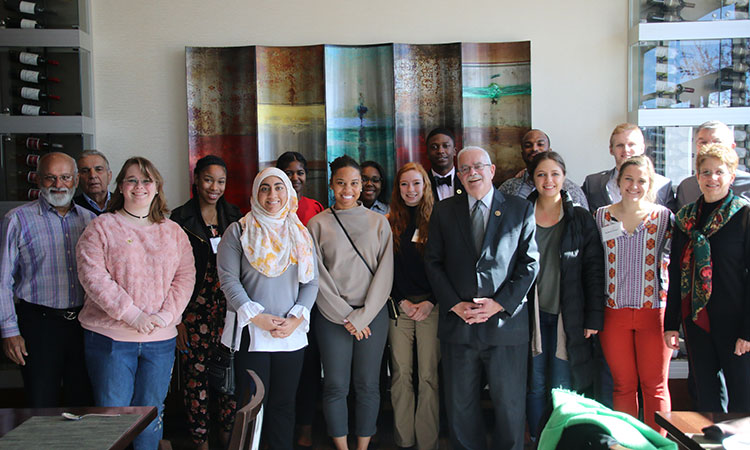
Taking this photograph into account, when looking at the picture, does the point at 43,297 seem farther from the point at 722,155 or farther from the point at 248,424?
the point at 722,155

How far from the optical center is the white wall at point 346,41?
4.55 meters

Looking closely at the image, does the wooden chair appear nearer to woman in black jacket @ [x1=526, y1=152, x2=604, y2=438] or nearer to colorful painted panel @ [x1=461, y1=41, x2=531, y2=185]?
woman in black jacket @ [x1=526, y1=152, x2=604, y2=438]

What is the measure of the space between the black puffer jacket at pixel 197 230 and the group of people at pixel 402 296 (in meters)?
0.02

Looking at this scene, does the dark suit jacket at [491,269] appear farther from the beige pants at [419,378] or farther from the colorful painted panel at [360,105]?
the colorful painted panel at [360,105]

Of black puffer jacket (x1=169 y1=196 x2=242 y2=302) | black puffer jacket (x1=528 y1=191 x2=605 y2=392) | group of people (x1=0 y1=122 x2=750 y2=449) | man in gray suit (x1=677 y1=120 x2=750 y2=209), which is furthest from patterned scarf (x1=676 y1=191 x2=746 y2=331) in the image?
black puffer jacket (x1=169 y1=196 x2=242 y2=302)

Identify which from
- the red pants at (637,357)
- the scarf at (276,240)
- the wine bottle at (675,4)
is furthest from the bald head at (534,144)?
the scarf at (276,240)

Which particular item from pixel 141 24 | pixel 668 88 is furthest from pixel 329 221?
pixel 668 88

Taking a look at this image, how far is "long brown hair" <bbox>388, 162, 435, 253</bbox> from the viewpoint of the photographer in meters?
3.29

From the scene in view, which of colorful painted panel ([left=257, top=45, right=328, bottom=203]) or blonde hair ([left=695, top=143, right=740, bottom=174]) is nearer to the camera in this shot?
blonde hair ([left=695, top=143, right=740, bottom=174])

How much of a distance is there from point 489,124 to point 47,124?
11.1 feet

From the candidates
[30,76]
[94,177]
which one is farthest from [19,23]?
[94,177]

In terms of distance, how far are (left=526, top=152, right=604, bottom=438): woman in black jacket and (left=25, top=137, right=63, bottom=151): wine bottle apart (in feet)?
11.8

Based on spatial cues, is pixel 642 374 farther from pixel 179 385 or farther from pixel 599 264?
pixel 179 385

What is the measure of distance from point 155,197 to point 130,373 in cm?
86
